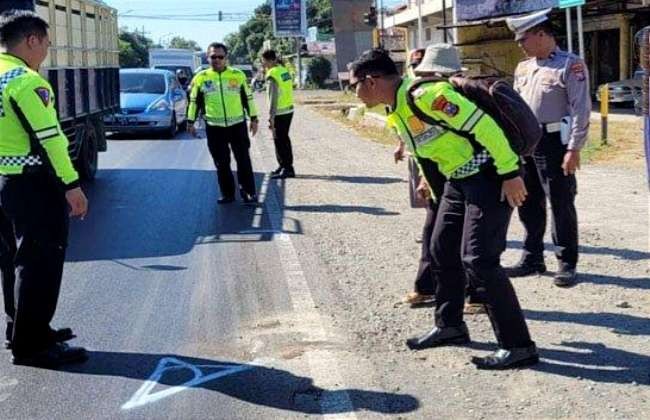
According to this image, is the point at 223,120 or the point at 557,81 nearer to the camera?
the point at 557,81

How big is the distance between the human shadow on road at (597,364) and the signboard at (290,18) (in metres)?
58.8

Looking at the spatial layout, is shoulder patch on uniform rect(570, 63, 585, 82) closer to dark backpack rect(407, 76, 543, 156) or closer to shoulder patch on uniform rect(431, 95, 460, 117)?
dark backpack rect(407, 76, 543, 156)

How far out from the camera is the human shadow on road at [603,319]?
213 inches

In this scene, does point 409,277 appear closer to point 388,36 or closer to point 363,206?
point 363,206

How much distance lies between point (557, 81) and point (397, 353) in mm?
2502

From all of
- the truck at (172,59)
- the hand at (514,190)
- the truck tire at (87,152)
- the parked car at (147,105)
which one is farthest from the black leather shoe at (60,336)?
the truck at (172,59)

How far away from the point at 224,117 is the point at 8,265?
5459 millimetres

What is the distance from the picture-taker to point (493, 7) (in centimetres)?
2838

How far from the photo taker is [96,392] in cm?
461

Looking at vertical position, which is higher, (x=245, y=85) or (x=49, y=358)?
(x=245, y=85)

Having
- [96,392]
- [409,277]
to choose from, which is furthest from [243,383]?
[409,277]

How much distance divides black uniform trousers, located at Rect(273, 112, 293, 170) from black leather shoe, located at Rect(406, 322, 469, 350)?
25.6 feet

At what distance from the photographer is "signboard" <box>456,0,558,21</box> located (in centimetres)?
2567

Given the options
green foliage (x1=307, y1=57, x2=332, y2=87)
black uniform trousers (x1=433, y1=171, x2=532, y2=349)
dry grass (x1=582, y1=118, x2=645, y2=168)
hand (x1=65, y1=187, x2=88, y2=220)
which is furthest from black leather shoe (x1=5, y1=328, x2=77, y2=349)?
green foliage (x1=307, y1=57, x2=332, y2=87)
